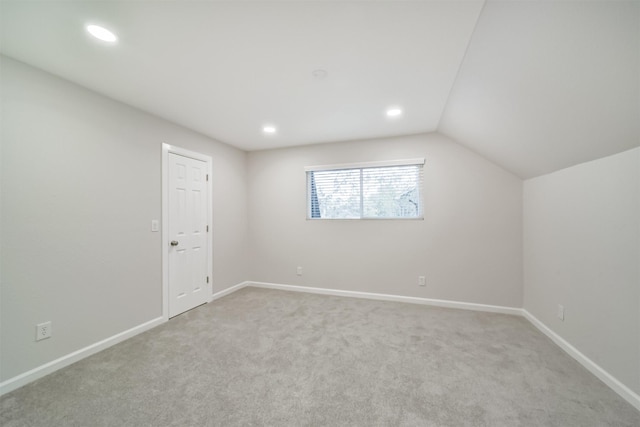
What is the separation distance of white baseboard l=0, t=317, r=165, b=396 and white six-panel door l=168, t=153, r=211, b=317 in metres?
0.43

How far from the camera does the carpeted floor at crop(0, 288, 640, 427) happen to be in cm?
155

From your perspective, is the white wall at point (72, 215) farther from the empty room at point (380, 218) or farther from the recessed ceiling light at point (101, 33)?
the recessed ceiling light at point (101, 33)

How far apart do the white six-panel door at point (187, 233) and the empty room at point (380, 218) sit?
30 mm

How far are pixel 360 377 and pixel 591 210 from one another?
2.31 meters

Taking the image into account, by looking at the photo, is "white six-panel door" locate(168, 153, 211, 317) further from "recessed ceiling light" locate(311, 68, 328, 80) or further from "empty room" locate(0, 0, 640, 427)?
"recessed ceiling light" locate(311, 68, 328, 80)

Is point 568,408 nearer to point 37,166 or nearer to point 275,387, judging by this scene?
point 275,387

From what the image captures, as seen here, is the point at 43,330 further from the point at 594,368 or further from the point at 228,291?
the point at 594,368

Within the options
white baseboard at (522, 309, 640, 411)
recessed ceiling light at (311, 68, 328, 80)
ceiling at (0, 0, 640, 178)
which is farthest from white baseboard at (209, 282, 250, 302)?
white baseboard at (522, 309, 640, 411)

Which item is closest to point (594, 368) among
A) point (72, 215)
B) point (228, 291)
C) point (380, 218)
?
point (380, 218)

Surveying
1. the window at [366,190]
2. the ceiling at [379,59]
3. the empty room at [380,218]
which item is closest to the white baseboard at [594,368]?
the empty room at [380,218]

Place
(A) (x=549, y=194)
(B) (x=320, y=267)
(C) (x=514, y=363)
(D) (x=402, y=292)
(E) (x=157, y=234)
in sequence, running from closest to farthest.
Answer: (C) (x=514, y=363), (A) (x=549, y=194), (E) (x=157, y=234), (D) (x=402, y=292), (B) (x=320, y=267)

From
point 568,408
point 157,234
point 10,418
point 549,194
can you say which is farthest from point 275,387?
point 549,194

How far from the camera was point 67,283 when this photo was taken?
2.12 metres

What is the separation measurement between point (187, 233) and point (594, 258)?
4.17 metres
